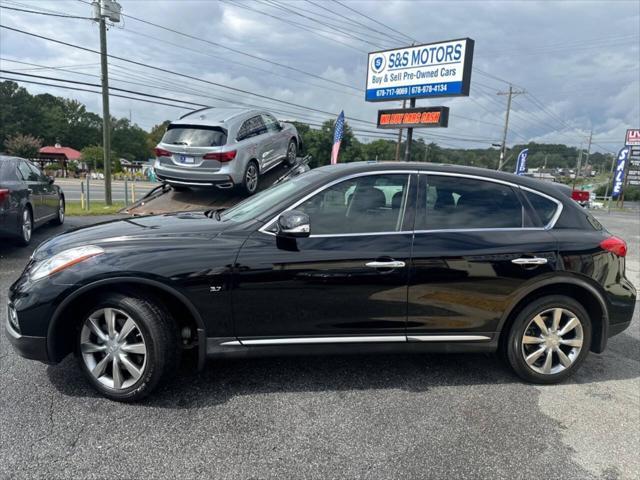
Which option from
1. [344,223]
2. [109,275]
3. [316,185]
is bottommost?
[109,275]

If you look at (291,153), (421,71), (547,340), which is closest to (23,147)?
(421,71)

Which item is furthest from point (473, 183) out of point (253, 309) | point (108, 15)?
point (108, 15)

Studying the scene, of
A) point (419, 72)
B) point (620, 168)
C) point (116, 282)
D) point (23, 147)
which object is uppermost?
point (419, 72)

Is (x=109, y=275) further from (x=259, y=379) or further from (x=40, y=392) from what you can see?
(x=259, y=379)

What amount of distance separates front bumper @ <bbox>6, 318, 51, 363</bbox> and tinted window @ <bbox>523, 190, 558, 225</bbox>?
3.68 m

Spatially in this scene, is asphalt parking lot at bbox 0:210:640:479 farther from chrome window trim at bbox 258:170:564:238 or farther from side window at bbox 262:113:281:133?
side window at bbox 262:113:281:133

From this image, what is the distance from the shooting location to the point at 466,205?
11.0 ft

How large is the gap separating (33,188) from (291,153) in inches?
223

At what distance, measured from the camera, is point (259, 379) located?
331cm

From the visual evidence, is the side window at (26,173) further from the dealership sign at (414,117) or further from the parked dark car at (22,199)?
Result: the dealership sign at (414,117)

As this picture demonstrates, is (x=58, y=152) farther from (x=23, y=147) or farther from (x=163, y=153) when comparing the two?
(x=163, y=153)

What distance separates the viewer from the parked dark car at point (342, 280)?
9.30 feet

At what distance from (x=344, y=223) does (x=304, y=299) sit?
62 centimetres

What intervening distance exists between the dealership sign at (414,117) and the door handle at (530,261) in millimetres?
15475
